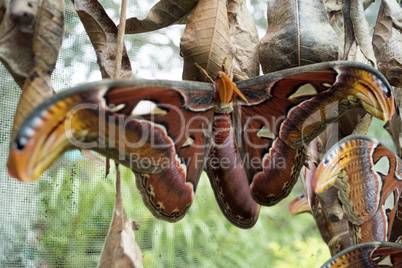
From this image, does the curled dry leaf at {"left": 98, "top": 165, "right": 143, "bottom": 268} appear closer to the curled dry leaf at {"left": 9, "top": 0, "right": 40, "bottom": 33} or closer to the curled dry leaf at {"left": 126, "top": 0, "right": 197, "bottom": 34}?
the curled dry leaf at {"left": 9, "top": 0, "right": 40, "bottom": 33}

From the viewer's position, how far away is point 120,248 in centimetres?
58

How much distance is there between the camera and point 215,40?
2.60 ft

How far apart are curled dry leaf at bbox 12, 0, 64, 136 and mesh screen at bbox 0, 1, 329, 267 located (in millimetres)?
434

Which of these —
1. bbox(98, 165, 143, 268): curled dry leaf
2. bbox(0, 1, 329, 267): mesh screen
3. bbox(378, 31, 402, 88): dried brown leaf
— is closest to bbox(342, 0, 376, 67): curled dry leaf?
bbox(378, 31, 402, 88): dried brown leaf

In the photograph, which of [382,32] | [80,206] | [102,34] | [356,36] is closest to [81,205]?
[80,206]

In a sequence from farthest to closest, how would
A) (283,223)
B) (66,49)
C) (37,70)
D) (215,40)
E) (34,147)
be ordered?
(283,223)
(66,49)
(215,40)
(37,70)
(34,147)

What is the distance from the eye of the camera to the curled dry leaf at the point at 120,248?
569 millimetres

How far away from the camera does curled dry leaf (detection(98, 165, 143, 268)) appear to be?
1.87 ft

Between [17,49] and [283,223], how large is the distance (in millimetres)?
1601

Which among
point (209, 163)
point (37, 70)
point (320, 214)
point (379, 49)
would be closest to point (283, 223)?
point (320, 214)

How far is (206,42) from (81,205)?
0.53 meters

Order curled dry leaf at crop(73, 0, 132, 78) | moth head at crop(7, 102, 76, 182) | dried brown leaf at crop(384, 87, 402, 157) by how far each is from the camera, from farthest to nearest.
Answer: dried brown leaf at crop(384, 87, 402, 157) → curled dry leaf at crop(73, 0, 132, 78) → moth head at crop(7, 102, 76, 182)

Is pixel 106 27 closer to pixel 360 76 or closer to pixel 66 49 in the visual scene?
pixel 66 49

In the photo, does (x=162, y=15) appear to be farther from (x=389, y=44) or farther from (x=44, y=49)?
(x=389, y=44)
